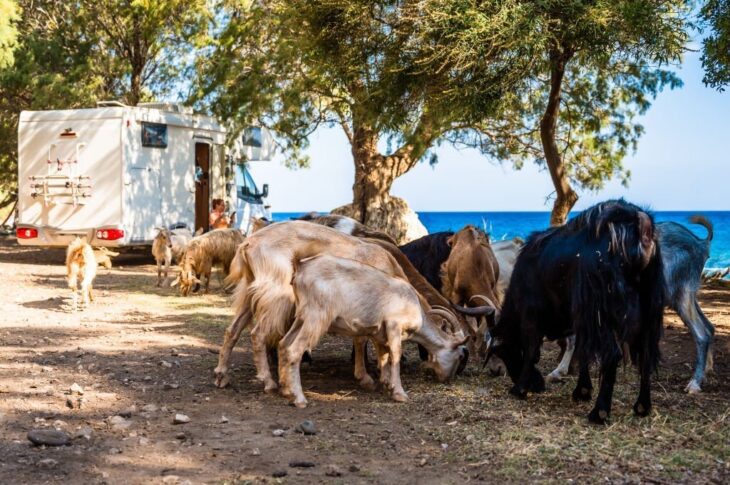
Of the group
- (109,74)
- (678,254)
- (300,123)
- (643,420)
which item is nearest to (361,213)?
(300,123)

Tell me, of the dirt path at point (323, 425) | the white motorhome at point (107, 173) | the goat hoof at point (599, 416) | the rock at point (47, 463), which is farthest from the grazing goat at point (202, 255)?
the rock at point (47, 463)

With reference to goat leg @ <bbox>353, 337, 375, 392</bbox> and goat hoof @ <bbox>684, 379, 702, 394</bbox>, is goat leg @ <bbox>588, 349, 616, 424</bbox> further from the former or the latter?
goat leg @ <bbox>353, 337, 375, 392</bbox>

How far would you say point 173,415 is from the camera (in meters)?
6.00

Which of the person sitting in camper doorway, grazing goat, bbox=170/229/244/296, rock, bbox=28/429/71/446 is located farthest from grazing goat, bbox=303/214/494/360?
the person sitting in camper doorway

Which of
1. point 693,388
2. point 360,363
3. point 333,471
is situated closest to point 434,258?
point 360,363

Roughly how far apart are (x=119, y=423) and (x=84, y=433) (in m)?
0.35

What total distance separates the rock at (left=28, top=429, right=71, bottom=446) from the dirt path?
0.06 m

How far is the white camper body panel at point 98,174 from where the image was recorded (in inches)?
714

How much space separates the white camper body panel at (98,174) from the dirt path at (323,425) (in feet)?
30.8

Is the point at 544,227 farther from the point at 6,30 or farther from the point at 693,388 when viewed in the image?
the point at 693,388

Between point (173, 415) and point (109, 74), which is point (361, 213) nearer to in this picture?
point (109, 74)

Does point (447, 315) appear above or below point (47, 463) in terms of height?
above

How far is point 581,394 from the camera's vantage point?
21.2 feet

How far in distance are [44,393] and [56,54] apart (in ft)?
66.9
